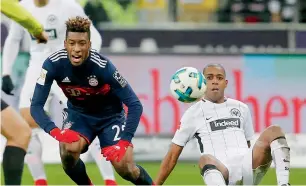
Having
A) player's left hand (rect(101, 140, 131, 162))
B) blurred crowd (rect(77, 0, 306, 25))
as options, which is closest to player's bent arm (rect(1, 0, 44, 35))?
player's left hand (rect(101, 140, 131, 162))

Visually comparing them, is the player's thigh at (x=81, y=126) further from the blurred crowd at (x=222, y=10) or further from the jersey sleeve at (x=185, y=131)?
the blurred crowd at (x=222, y=10)

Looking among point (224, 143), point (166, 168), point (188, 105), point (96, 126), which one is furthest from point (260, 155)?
point (188, 105)

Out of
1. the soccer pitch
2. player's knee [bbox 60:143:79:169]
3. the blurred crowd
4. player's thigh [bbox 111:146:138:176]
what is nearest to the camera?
player's thigh [bbox 111:146:138:176]

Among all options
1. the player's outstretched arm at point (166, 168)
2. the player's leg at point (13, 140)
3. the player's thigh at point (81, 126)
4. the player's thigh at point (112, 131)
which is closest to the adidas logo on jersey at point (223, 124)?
the player's outstretched arm at point (166, 168)

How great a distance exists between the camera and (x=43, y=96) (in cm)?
914

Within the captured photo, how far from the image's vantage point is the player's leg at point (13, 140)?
852cm

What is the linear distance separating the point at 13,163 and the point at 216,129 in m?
1.63

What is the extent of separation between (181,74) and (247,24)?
961 centimetres

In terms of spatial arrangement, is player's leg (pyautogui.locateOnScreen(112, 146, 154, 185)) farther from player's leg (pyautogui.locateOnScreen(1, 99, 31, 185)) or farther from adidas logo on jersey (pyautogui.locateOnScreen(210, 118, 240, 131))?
player's leg (pyautogui.locateOnScreen(1, 99, 31, 185))

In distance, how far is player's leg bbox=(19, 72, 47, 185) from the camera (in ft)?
36.0

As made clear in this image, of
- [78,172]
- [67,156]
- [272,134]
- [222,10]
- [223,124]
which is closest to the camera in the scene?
[272,134]

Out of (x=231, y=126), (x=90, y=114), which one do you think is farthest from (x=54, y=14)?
(x=231, y=126)

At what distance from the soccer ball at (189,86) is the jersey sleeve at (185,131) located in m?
0.16

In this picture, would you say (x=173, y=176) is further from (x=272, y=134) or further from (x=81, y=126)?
(x=272, y=134)
